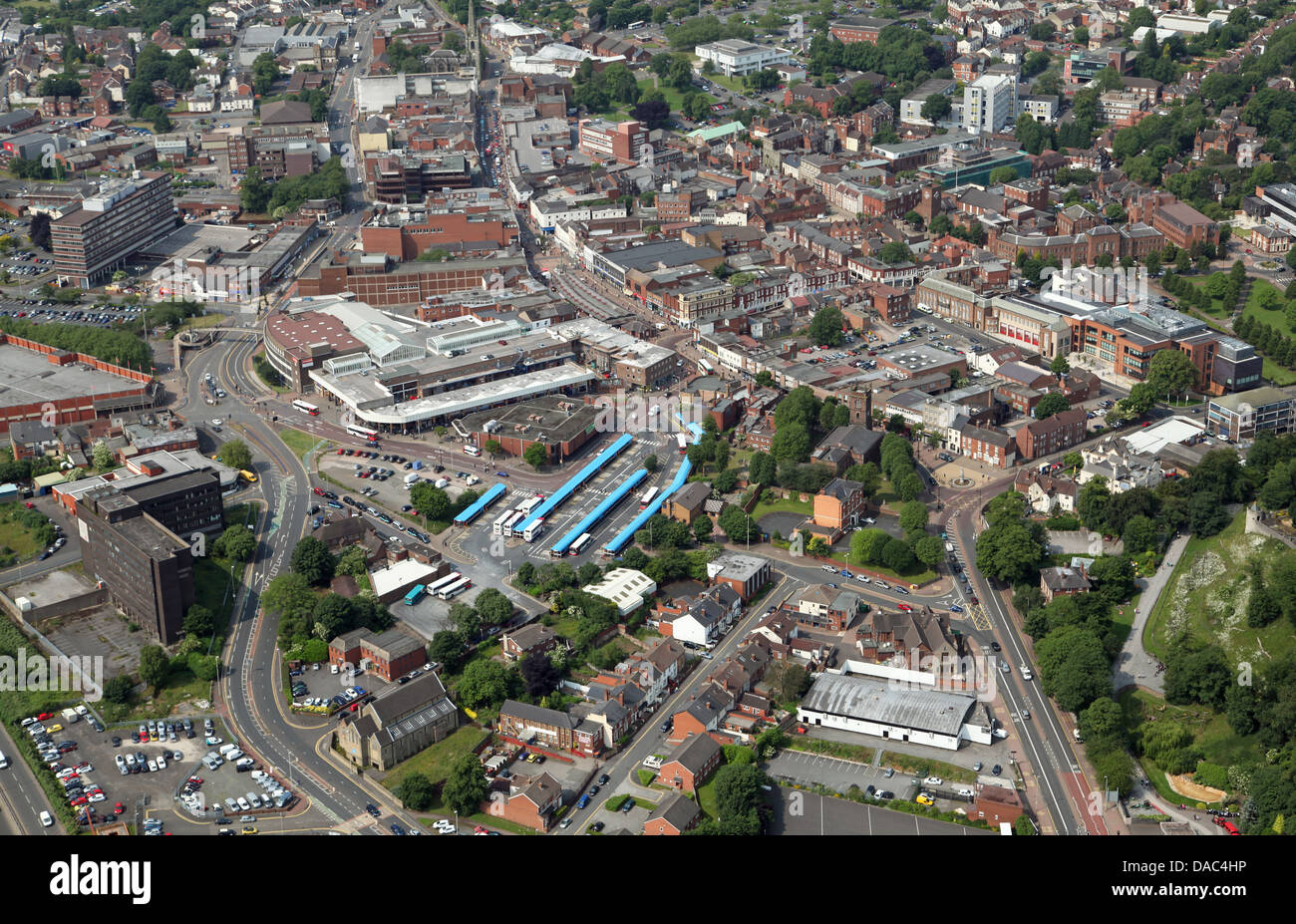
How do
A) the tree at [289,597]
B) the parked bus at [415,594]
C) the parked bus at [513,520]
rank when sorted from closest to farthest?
the tree at [289,597]
the parked bus at [415,594]
the parked bus at [513,520]

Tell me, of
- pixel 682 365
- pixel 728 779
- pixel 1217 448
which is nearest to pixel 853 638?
pixel 728 779

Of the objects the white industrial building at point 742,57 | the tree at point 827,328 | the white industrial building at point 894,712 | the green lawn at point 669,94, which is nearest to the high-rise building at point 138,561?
the white industrial building at point 894,712

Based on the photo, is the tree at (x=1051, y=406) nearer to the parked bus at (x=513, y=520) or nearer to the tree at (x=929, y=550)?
the tree at (x=929, y=550)

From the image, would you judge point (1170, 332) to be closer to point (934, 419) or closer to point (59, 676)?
point (934, 419)

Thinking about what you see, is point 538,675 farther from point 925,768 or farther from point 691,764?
point 925,768

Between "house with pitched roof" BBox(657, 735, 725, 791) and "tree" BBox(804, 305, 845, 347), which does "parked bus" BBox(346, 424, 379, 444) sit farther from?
"house with pitched roof" BBox(657, 735, 725, 791)

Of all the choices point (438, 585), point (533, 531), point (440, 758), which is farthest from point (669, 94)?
point (440, 758)

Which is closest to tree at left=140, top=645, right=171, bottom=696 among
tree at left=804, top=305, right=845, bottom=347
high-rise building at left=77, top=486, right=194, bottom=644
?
high-rise building at left=77, top=486, right=194, bottom=644
